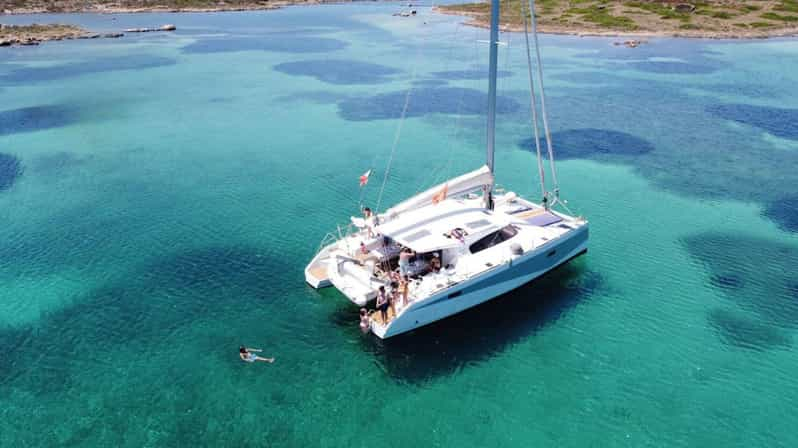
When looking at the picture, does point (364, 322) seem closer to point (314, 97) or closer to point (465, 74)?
point (314, 97)

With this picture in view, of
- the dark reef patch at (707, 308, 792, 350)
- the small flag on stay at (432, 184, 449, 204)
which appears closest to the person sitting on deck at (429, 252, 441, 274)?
the small flag on stay at (432, 184, 449, 204)

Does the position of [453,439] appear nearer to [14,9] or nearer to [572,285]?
[572,285]

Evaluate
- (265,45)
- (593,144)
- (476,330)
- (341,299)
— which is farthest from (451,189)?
(265,45)

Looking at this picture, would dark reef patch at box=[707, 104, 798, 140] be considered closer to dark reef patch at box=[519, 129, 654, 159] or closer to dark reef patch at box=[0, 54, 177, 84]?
dark reef patch at box=[519, 129, 654, 159]

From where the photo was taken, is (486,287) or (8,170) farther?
(8,170)

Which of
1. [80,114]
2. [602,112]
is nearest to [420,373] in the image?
[602,112]
